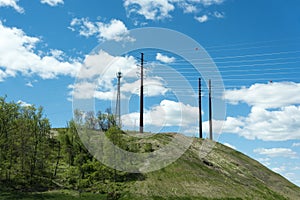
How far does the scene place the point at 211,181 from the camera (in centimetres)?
6162

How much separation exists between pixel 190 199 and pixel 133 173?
37.6 feet

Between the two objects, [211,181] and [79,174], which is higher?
[79,174]

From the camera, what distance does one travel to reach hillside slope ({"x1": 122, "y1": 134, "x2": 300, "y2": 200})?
5378 centimetres

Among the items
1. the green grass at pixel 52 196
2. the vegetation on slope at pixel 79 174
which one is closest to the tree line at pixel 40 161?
the vegetation on slope at pixel 79 174

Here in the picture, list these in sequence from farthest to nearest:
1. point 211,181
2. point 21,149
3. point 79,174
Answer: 1. point 211,181
2. point 79,174
3. point 21,149

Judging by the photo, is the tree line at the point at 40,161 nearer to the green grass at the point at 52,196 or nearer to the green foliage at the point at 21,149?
the green foliage at the point at 21,149

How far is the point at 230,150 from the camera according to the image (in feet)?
309

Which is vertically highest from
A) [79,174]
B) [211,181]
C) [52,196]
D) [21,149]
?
[21,149]

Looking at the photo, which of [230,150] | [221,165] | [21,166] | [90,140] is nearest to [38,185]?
[21,166]

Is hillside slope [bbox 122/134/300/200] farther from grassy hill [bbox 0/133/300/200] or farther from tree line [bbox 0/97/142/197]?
tree line [bbox 0/97/142/197]

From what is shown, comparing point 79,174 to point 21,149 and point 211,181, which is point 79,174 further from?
point 211,181

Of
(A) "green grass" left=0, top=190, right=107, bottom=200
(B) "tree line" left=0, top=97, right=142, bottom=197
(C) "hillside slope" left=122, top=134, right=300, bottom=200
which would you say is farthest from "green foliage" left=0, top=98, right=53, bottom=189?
(C) "hillside slope" left=122, top=134, right=300, bottom=200

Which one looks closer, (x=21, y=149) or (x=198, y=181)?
(x=21, y=149)

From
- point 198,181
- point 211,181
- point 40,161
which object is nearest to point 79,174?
point 40,161
